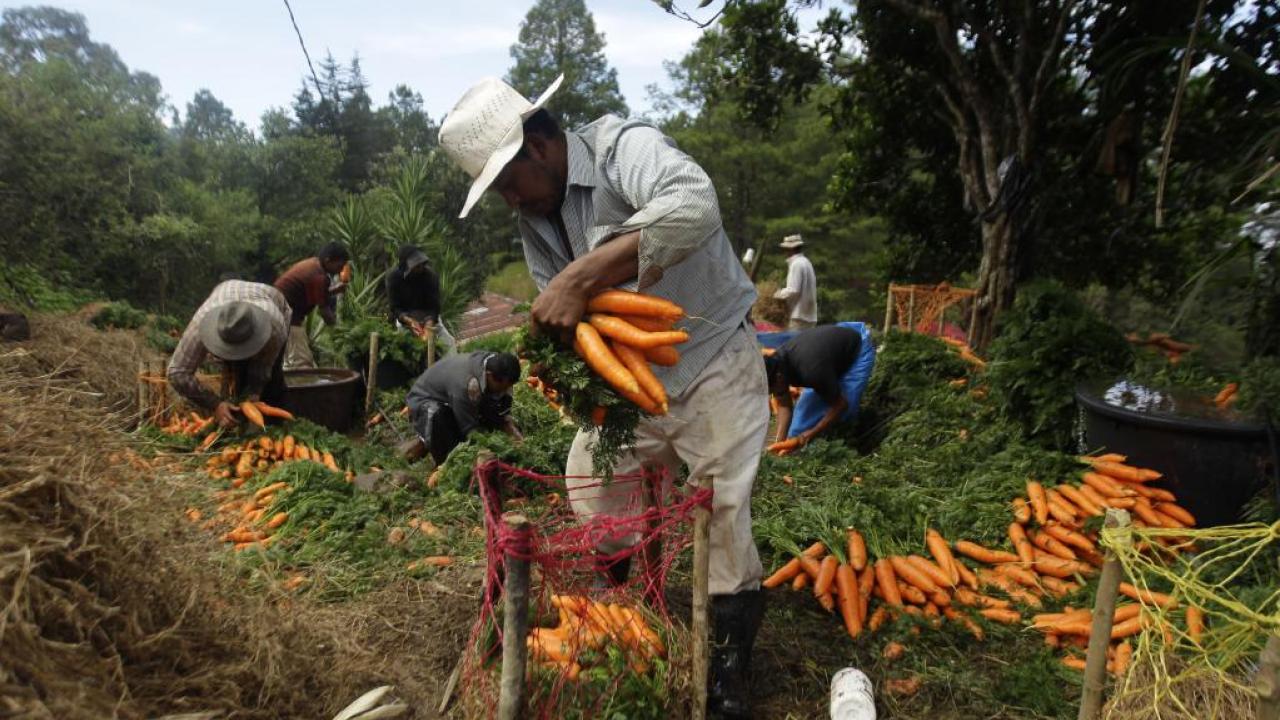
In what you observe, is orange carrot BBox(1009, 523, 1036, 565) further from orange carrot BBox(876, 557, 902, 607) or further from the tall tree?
the tall tree

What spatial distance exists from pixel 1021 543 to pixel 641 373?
8.93ft

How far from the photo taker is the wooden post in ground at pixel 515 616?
1.65m

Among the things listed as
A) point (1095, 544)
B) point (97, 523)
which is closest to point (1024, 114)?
point (1095, 544)

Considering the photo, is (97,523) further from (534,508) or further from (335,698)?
(534,508)

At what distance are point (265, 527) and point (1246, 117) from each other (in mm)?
8605

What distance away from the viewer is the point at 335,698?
1.92 meters

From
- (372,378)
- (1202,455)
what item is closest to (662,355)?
(1202,455)

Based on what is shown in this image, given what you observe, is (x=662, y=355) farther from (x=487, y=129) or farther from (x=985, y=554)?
→ (x=985, y=554)

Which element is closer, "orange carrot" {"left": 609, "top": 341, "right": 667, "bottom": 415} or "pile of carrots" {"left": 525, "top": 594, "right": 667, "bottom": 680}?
"orange carrot" {"left": 609, "top": 341, "right": 667, "bottom": 415}

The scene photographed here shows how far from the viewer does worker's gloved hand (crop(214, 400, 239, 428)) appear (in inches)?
192

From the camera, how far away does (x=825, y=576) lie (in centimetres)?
322

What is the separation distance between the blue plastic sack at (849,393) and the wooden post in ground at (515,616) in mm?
4115

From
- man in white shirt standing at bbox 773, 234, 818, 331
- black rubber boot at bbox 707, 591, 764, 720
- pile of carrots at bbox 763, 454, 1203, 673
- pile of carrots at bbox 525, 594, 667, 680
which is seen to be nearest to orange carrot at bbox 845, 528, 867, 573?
pile of carrots at bbox 763, 454, 1203, 673

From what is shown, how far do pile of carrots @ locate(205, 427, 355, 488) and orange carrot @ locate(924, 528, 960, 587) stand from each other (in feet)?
11.7
